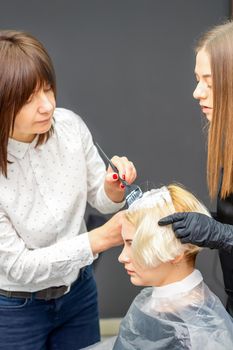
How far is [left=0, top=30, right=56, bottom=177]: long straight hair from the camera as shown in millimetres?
1294

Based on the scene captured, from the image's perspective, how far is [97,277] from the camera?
2412mm

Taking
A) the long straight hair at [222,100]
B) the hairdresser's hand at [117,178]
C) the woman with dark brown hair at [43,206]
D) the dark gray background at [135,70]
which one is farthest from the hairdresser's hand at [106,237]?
the dark gray background at [135,70]

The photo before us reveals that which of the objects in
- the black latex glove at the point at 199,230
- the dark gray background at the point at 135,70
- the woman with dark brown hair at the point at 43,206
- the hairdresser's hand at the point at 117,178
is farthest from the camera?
the dark gray background at the point at 135,70

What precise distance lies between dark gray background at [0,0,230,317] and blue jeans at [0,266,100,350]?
30.4 inches

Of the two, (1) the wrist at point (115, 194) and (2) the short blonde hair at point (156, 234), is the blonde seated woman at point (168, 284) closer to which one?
(2) the short blonde hair at point (156, 234)

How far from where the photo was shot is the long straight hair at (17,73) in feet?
4.25

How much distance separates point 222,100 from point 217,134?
0.30ft

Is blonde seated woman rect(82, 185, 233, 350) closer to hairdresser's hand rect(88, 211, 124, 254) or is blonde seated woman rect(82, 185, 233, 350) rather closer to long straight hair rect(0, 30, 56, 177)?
hairdresser's hand rect(88, 211, 124, 254)

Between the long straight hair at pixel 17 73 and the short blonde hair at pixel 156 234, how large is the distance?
15.3 inches

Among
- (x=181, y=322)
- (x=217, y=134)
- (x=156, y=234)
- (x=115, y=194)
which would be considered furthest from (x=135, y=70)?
(x=181, y=322)

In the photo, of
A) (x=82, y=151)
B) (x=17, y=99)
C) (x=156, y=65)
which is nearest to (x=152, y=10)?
(x=156, y=65)

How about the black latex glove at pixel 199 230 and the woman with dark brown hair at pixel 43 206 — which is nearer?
the black latex glove at pixel 199 230

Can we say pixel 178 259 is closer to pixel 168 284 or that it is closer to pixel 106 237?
pixel 168 284

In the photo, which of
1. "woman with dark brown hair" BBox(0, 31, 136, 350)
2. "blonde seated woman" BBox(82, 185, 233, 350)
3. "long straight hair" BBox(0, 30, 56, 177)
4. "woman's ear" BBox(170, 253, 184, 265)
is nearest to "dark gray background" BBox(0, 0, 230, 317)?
"woman with dark brown hair" BBox(0, 31, 136, 350)
